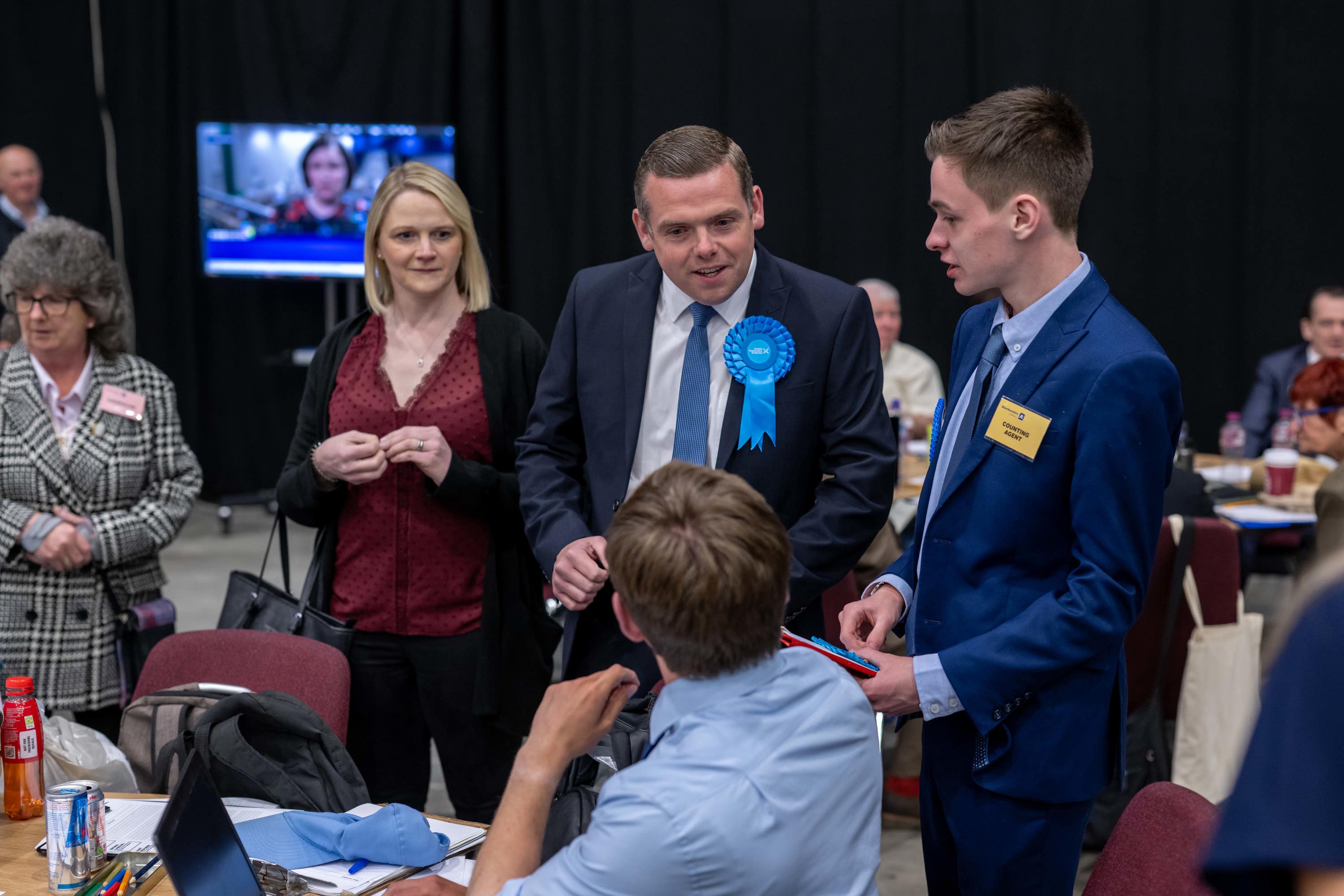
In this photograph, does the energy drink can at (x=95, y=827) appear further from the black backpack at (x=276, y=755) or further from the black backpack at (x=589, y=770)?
the black backpack at (x=589, y=770)

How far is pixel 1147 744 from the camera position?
3.22 m

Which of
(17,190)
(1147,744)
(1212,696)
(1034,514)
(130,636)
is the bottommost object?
(1147,744)

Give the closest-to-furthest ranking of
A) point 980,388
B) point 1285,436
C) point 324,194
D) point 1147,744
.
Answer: point 980,388 < point 1147,744 < point 1285,436 < point 324,194

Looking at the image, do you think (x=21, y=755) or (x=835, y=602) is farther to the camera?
(x=835, y=602)

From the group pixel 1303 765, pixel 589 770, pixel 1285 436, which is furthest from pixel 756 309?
pixel 1285 436

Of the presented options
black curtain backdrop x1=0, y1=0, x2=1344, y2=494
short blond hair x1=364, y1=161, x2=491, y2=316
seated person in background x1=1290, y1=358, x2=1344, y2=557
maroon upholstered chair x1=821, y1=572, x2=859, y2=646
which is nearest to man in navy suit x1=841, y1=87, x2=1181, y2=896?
maroon upholstered chair x1=821, y1=572, x2=859, y2=646

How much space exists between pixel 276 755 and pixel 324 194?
5.79 m

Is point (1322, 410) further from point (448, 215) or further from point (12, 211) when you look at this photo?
point (12, 211)

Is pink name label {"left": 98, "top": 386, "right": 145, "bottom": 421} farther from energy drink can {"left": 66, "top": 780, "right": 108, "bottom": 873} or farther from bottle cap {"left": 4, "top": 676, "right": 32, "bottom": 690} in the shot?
energy drink can {"left": 66, "top": 780, "right": 108, "bottom": 873}

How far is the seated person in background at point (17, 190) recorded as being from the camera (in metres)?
6.47

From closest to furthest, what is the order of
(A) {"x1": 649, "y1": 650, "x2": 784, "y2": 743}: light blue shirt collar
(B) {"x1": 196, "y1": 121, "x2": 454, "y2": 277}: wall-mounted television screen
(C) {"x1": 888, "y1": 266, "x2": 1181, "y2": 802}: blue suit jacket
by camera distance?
(A) {"x1": 649, "y1": 650, "x2": 784, "y2": 743}: light blue shirt collar, (C) {"x1": 888, "y1": 266, "x2": 1181, "y2": 802}: blue suit jacket, (B) {"x1": 196, "y1": 121, "x2": 454, "y2": 277}: wall-mounted television screen

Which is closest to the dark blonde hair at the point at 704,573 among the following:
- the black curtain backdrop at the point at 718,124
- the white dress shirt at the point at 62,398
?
the white dress shirt at the point at 62,398

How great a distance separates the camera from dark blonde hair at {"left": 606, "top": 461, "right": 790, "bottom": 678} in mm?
1305

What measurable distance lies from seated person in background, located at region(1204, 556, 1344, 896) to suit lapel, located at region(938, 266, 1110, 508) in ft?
3.50
